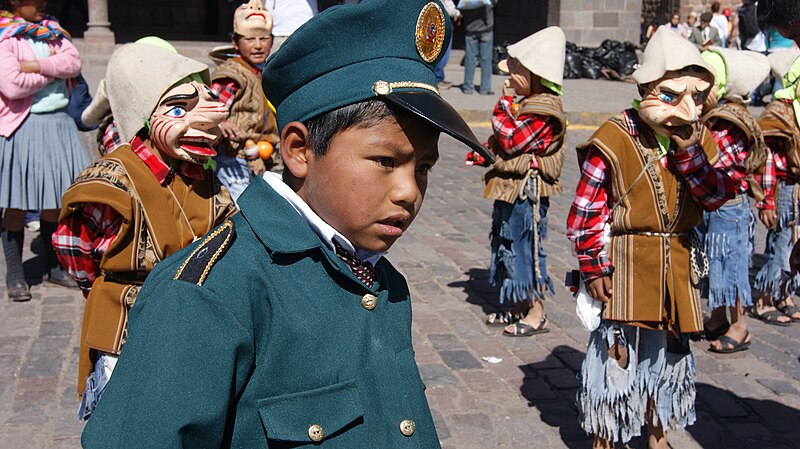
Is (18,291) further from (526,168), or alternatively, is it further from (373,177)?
(373,177)

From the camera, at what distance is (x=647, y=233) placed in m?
4.09

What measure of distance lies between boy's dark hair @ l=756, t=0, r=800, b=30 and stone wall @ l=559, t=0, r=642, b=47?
710 inches

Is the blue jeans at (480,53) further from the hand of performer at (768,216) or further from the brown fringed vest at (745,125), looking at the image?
the brown fringed vest at (745,125)

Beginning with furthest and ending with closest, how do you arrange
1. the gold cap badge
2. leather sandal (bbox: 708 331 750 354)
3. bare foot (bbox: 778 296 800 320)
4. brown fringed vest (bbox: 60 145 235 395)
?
1. bare foot (bbox: 778 296 800 320)
2. leather sandal (bbox: 708 331 750 354)
3. brown fringed vest (bbox: 60 145 235 395)
4. the gold cap badge

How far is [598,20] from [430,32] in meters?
19.6

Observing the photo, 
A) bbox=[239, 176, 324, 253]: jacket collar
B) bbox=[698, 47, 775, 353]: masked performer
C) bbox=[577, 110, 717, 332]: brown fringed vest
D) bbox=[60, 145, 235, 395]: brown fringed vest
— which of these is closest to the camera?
bbox=[239, 176, 324, 253]: jacket collar

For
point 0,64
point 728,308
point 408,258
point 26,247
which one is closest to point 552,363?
point 728,308

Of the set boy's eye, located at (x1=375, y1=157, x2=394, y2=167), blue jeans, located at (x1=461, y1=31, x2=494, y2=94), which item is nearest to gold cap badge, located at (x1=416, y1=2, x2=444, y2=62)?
boy's eye, located at (x1=375, y1=157, x2=394, y2=167)

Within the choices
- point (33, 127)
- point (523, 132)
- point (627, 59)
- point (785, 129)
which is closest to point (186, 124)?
point (523, 132)

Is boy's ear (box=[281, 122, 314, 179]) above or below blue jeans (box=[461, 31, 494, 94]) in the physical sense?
above

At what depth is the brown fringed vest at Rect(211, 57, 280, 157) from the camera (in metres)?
5.96

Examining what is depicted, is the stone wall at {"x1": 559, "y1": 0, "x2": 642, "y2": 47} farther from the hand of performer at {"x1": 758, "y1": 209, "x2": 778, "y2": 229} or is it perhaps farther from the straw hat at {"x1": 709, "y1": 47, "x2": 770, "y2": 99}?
the straw hat at {"x1": 709, "y1": 47, "x2": 770, "y2": 99}

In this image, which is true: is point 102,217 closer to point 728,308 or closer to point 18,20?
point 18,20

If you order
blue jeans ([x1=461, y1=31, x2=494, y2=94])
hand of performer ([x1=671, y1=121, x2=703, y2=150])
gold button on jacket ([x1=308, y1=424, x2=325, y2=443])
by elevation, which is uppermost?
hand of performer ([x1=671, y1=121, x2=703, y2=150])
